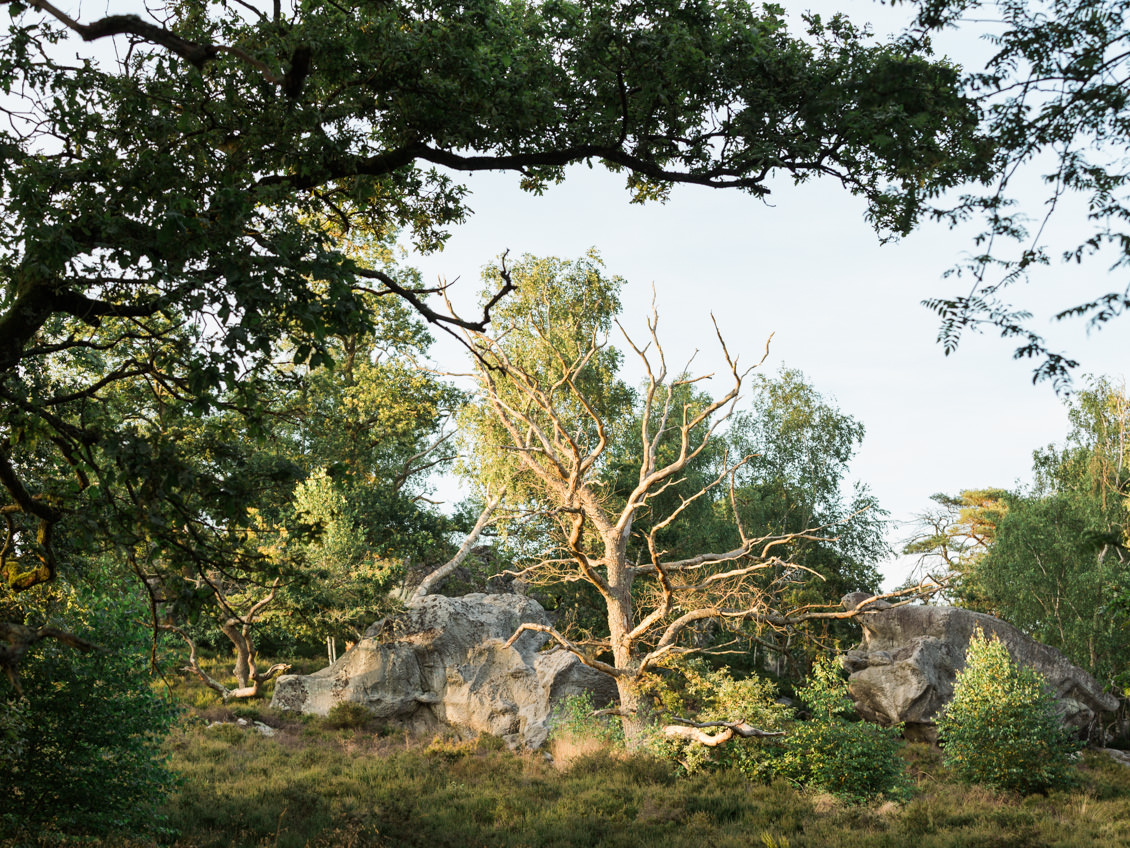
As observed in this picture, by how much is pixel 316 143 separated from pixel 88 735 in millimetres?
6835

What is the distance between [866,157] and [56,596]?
11.0 meters

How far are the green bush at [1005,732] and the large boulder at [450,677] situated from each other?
30.9 ft

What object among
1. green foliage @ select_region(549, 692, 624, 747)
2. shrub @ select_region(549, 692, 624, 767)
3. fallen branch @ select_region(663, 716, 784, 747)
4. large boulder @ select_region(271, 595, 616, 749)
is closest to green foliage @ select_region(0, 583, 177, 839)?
fallen branch @ select_region(663, 716, 784, 747)

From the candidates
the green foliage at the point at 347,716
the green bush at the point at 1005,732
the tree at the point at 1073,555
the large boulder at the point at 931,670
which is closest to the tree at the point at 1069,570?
the tree at the point at 1073,555

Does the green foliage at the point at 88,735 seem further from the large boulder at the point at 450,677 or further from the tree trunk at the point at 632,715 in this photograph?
the large boulder at the point at 450,677

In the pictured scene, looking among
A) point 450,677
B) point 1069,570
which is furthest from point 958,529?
point 450,677

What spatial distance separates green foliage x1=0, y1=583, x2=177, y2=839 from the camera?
8.59m

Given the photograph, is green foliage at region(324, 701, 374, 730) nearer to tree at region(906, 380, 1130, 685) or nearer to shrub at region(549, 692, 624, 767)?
shrub at region(549, 692, 624, 767)

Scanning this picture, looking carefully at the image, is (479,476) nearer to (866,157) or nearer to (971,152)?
(866,157)

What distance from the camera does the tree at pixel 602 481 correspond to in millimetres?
18078

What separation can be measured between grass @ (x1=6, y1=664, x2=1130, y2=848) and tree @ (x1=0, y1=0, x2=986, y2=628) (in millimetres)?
6017

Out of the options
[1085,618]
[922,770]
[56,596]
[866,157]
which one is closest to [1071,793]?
[922,770]

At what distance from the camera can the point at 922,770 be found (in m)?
18.6

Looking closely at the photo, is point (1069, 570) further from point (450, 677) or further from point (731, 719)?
point (450, 677)
